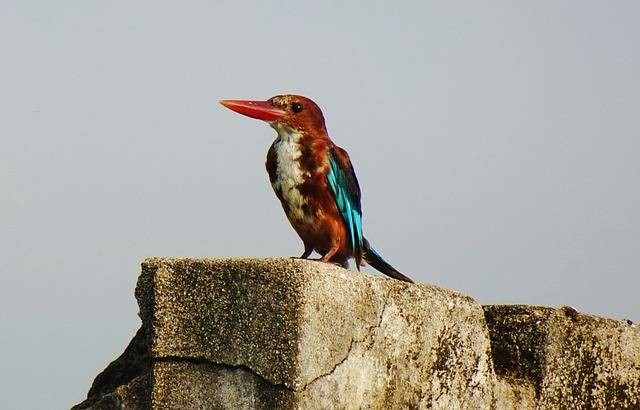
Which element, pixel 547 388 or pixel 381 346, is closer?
pixel 381 346

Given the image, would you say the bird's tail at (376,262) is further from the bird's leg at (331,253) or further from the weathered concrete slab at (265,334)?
the weathered concrete slab at (265,334)

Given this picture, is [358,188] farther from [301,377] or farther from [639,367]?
[301,377]

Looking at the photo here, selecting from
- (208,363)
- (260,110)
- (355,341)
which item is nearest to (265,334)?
(208,363)

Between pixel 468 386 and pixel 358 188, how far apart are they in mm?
1179

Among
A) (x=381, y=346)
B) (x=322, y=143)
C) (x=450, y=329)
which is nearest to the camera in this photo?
(x=381, y=346)

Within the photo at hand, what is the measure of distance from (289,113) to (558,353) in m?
1.45

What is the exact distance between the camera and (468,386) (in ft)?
14.5

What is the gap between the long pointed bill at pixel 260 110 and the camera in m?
5.01

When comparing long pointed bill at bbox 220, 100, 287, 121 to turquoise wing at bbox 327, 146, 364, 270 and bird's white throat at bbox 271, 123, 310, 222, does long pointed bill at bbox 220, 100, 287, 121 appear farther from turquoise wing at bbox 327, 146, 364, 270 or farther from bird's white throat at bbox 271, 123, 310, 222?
turquoise wing at bbox 327, 146, 364, 270

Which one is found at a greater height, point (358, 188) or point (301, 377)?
point (358, 188)

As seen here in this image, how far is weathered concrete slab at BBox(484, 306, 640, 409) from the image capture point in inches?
190

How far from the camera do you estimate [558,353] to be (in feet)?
16.0

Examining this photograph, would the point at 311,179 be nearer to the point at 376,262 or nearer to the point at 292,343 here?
the point at 376,262

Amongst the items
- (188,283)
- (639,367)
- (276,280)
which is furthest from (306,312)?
(639,367)
